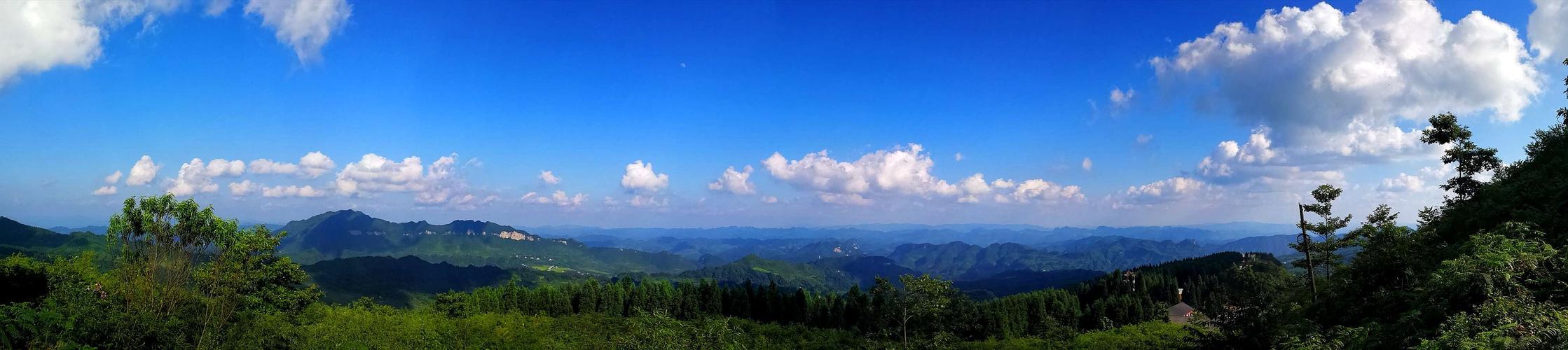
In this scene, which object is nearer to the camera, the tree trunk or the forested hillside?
the forested hillside

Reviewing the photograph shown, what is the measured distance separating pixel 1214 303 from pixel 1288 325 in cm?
406

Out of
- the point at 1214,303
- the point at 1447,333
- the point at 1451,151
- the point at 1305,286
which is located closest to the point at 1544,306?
the point at 1447,333

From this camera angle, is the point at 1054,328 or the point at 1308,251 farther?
the point at 1054,328

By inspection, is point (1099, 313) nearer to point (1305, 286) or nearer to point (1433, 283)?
point (1305, 286)

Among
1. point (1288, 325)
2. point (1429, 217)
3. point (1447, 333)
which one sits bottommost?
point (1288, 325)

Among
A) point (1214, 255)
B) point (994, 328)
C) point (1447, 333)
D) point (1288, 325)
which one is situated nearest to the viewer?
point (1447, 333)

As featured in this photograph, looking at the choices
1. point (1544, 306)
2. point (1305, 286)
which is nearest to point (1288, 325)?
point (1544, 306)

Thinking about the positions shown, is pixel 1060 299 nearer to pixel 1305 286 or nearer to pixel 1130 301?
pixel 1130 301

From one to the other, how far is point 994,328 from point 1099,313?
25.1 m

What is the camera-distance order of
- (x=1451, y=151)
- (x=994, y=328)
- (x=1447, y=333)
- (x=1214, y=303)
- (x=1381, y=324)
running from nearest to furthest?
(x=1447, y=333), (x=1381, y=324), (x=1214, y=303), (x=1451, y=151), (x=994, y=328)

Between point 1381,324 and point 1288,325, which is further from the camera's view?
point 1288,325

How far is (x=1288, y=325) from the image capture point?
20.7m

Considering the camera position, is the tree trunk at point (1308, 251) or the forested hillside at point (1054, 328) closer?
the forested hillside at point (1054, 328)

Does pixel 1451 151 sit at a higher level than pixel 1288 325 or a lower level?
higher
